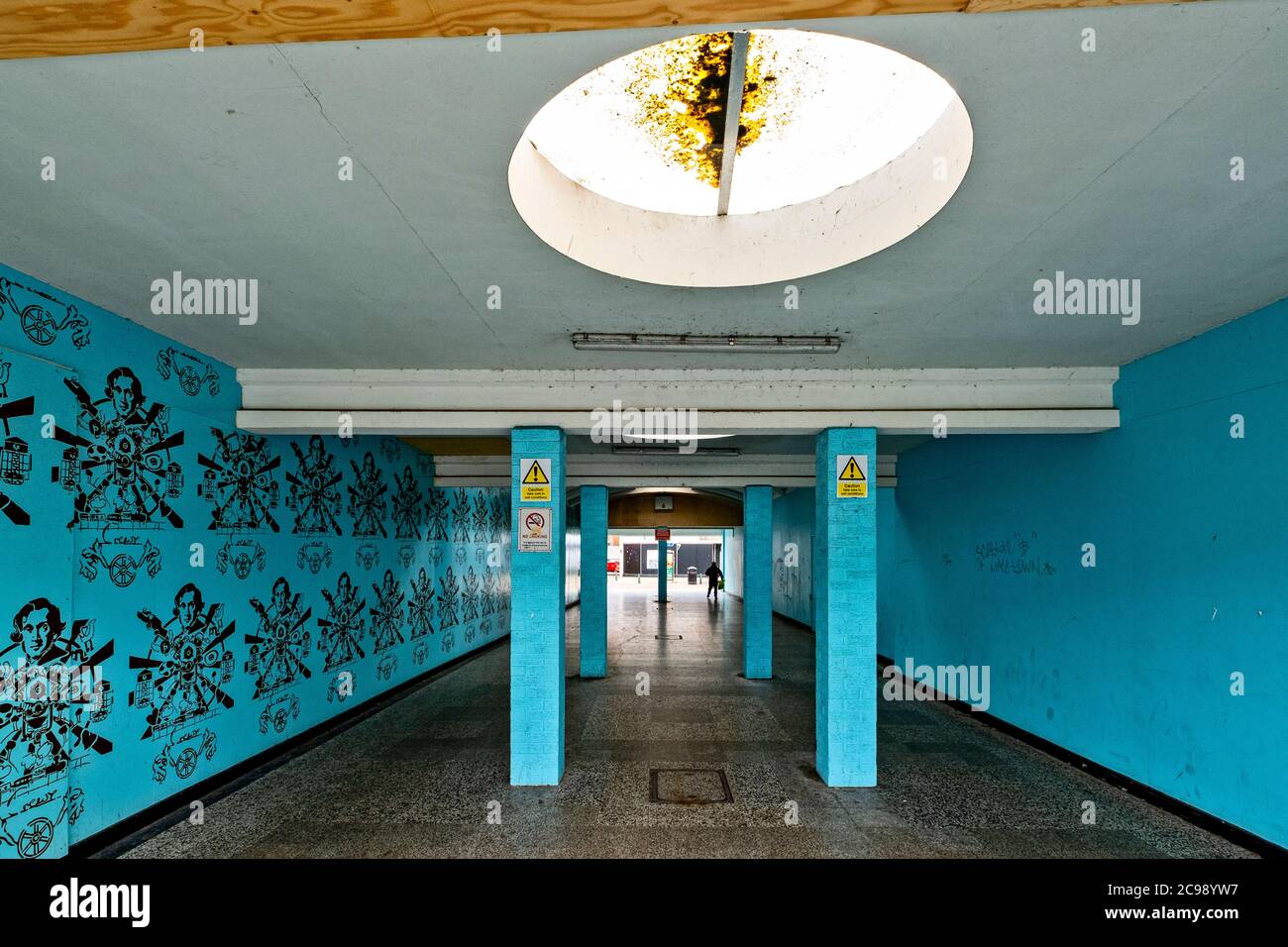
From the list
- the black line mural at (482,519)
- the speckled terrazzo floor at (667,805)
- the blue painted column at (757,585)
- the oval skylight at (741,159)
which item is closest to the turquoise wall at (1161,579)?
the speckled terrazzo floor at (667,805)

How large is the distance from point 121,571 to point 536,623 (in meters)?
2.78

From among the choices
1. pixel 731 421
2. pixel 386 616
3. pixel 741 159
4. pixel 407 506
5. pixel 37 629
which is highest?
pixel 741 159

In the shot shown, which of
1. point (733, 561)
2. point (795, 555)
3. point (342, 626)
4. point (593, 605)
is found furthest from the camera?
point (733, 561)

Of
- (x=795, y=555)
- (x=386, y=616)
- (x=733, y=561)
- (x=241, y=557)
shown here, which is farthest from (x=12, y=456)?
(x=733, y=561)

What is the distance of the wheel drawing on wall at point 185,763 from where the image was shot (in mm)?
4709

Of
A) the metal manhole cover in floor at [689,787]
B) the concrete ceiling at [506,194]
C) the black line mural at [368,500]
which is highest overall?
the concrete ceiling at [506,194]

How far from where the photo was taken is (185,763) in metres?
4.79

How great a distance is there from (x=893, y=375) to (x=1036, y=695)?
11.5 feet

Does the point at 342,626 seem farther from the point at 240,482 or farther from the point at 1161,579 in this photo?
the point at 1161,579

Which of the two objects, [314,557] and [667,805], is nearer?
[667,805]

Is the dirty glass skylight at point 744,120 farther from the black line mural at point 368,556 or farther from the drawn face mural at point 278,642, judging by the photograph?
the black line mural at point 368,556

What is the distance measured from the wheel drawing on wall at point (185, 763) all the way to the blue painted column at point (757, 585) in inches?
268

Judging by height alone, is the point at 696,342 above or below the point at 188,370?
above
